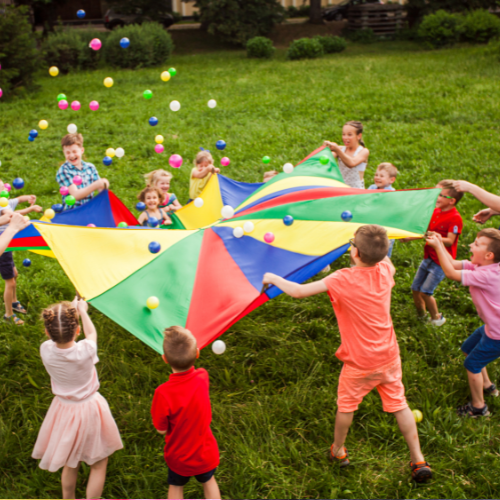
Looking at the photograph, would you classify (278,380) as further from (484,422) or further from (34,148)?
(34,148)

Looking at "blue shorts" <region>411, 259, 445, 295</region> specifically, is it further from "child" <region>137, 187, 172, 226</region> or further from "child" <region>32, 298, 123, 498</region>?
"child" <region>32, 298, 123, 498</region>

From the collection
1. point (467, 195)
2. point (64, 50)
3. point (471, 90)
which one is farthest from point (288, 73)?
point (467, 195)

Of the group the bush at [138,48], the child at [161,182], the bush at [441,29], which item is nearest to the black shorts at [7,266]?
the child at [161,182]

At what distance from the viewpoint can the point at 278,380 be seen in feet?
13.6

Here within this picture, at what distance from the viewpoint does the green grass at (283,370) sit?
10.6ft

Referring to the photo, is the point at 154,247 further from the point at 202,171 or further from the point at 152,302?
the point at 202,171

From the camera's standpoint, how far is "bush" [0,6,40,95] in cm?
1177

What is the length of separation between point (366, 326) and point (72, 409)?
183cm

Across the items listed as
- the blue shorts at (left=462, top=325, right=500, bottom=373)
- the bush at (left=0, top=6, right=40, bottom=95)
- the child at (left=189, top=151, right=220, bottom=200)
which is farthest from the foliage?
the blue shorts at (left=462, top=325, right=500, bottom=373)

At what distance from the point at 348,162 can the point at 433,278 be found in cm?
163

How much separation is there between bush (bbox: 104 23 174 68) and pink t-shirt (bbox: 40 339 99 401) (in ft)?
50.1

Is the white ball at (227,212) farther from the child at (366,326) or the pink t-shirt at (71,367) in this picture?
the pink t-shirt at (71,367)

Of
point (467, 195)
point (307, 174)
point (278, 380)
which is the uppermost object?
point (307, 174)

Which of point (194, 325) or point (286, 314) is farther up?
point (194, 325)
